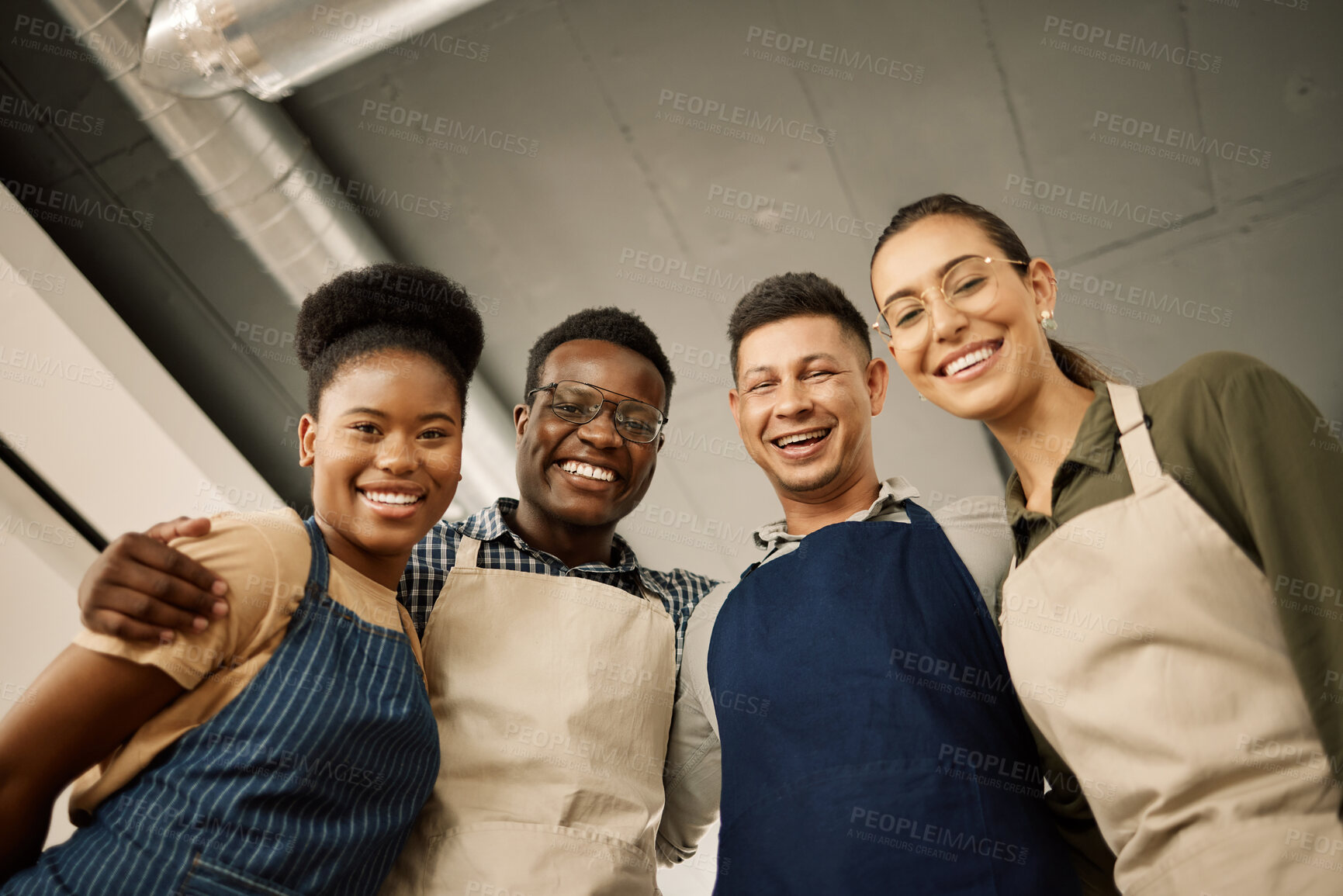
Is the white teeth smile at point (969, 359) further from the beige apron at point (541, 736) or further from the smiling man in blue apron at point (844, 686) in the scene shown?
the beige apron at point (541, 736)

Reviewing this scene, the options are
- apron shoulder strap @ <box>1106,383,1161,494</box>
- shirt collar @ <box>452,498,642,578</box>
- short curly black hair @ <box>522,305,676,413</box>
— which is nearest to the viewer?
apron shoulder strap @ <box>1106,383,1161,494</box>

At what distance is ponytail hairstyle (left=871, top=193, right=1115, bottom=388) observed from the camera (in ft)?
4.85

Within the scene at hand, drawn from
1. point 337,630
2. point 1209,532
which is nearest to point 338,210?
point 337,630

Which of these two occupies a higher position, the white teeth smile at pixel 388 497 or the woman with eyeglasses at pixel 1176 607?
the white teeth smile at pixel 388 497

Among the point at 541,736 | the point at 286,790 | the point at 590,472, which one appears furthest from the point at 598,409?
the point at 286,790

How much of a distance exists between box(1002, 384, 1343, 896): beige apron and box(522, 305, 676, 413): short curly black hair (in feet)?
3.46

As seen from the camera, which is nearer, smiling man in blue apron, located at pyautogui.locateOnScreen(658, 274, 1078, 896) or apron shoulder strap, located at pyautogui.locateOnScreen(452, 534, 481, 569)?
smiling man in blue apron, located at pyautogui.locateOnScreen(658, 274, 1078, 896)

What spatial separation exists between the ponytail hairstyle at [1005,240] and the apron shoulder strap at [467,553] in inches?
39.3

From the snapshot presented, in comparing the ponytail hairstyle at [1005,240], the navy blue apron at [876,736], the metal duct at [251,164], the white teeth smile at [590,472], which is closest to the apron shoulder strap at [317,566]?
the white teeth smile at [590,472]

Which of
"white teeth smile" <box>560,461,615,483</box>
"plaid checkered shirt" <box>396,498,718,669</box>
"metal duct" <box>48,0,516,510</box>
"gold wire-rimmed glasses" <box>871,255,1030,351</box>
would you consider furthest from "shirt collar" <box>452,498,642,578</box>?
"metal duct" <box>48,0,516,510</box>

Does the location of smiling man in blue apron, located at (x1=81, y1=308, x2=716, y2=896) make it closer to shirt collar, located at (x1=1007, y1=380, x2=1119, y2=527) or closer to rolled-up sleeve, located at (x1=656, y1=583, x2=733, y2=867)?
rolled-up sleeve, located at (x1=656, y1=583, x2=733, y2=867)

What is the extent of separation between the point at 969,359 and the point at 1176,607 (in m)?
0.50

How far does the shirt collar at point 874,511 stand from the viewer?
1687 mm

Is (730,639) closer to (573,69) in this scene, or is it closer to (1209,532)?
(1209,532)
